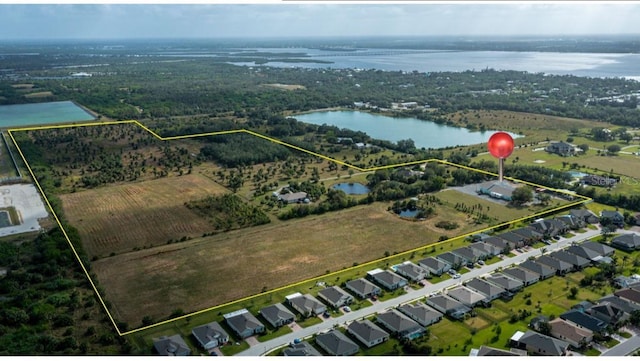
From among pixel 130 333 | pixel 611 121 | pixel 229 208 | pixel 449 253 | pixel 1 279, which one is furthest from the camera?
pixel 611 121

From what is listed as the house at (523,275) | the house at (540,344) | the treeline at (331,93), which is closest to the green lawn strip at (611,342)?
the house at (540,344)

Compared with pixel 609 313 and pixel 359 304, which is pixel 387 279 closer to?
pixel 359 304

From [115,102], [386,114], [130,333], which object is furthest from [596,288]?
[115,102]

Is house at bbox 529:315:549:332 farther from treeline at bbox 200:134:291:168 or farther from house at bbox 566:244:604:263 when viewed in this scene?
treeline at bbox 200:134:291:168

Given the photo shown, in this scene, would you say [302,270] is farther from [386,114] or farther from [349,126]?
[386,114]

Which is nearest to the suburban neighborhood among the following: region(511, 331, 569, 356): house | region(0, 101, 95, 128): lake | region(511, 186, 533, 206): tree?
region(511, 331, 569, 356): house
